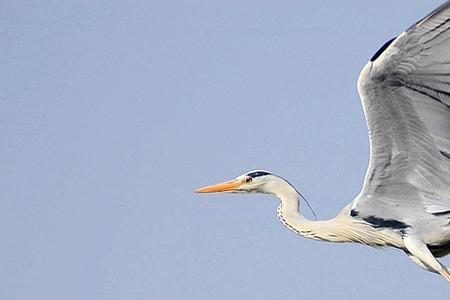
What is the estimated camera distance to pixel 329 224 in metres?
11.5

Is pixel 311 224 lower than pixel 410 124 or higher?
lower

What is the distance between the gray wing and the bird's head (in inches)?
34.8

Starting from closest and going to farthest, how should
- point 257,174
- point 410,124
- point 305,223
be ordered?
1. point 410,124
2. point 305,223
3. point 257,174

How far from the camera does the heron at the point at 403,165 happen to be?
32.6 feet

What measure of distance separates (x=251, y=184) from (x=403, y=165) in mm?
1734

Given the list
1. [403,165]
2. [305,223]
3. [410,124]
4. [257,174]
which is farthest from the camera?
[257,174]

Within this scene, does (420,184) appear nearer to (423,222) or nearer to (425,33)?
(423,222)

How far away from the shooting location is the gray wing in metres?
9.86

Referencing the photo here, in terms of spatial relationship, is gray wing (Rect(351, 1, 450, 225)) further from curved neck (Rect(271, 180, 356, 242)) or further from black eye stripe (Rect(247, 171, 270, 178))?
black eye stripe (Rect(247, 171, 270, 178))

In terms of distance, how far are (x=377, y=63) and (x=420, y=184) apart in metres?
1.51

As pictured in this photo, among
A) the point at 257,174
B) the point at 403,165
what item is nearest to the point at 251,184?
the point at 257,174

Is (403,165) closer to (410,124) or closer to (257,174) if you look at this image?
(410,124)

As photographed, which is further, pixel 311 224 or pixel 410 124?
pixel 311 224

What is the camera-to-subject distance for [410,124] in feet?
34.3
